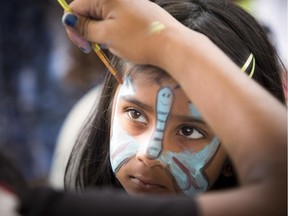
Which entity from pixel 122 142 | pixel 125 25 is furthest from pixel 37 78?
pixel 125 25

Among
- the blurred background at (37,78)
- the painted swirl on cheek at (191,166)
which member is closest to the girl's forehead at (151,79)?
the painted swirl on cheek at (191,166)

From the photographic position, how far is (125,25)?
866 millimetres

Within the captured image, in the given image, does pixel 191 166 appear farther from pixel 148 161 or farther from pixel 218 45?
pixel 218 45

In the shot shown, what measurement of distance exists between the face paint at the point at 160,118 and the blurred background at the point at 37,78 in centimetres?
147

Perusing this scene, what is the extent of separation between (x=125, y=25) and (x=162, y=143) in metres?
0.27

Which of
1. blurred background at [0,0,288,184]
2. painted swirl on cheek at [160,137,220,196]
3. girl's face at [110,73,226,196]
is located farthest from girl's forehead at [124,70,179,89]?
blurred background at [0,0,288,184]

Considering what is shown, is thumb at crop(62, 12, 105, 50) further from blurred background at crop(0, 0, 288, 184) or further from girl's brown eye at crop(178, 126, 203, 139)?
blurred background at crop(0, 0, 288, 184)

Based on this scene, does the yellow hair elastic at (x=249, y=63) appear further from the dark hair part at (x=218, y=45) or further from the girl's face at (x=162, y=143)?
the girl's face at (x=162, y=143)

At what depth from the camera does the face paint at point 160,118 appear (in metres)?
1.01

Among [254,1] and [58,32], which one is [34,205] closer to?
[58,32]

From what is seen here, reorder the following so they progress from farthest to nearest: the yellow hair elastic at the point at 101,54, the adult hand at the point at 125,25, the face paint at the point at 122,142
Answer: the face paint at the point at 122,142 → the yellow hair elastic at the point at 101,54 → the adult hand at the point at 125,25

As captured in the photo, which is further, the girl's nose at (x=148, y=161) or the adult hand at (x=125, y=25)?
the girl's nose at (x=148, y=161)

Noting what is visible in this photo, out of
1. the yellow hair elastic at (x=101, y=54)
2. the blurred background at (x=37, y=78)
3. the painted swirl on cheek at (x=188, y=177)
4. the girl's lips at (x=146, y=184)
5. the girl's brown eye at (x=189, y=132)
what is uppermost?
the yellow hair elastic at (x=101, y=54)

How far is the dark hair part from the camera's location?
112 cm
